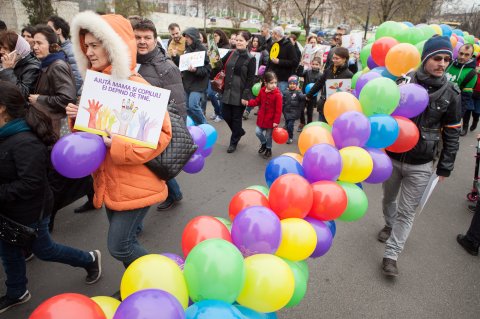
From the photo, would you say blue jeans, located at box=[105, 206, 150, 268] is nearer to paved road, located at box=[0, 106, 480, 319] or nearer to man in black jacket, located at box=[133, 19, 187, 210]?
paved road, located at box=[0, 106, 480, 319]

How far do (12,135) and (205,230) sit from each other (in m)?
1.33

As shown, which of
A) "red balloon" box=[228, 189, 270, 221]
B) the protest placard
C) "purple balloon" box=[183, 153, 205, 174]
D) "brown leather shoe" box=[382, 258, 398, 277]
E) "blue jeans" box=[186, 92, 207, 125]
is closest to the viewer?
"red balloon" box=[228, 189, 270, 221]

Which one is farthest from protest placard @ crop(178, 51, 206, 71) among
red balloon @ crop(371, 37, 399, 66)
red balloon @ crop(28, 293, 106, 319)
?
red balloon @ crop(28, 293, 106, 319)

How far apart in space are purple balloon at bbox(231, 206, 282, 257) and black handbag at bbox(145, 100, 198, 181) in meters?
0.59

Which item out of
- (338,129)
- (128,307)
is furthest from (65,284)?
(338,129)

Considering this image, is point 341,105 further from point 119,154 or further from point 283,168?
point 119,154

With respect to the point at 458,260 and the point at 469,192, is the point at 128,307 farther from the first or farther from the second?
the point at 469,192

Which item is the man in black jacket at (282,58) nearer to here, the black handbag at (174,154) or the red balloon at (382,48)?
the red balloon at (382,48)

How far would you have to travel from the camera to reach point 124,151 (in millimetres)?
1857

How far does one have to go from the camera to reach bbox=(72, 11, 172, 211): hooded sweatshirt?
1.84m

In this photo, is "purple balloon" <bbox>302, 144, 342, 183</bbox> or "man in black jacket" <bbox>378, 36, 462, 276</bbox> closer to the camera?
"purple balloon" <bbox>302, 144, 342, 183</bbox>

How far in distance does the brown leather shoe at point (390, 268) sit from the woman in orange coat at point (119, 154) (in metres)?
2.11

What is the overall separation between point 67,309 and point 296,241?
1093mm

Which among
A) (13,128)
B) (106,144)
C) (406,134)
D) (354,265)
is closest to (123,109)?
(106,144)
